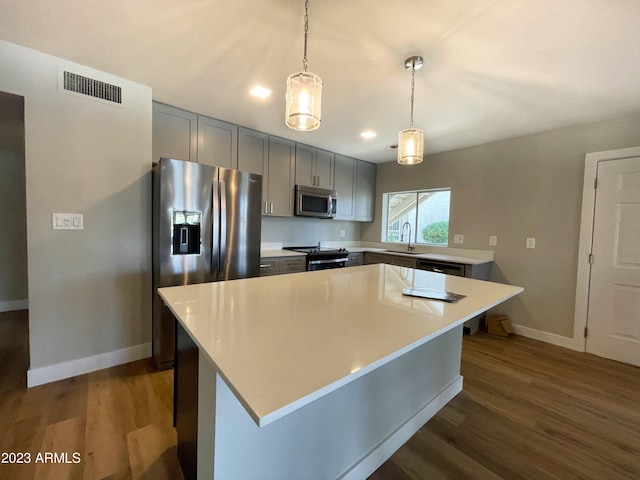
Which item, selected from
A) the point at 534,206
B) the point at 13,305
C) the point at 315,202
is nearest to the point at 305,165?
the point at 315,202

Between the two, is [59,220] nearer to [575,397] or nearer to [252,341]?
[252,341]

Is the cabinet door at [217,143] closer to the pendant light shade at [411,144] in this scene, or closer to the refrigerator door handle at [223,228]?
the refrigerator door handle at [223,228]

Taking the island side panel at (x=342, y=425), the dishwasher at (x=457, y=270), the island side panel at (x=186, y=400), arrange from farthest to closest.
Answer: the dishwasher at (x=457, y=270)
the island side panel at (x=186, y=400)
the island side panel at (x=342, y=425)

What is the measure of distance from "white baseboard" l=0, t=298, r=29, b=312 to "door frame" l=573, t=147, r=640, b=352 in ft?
22.1

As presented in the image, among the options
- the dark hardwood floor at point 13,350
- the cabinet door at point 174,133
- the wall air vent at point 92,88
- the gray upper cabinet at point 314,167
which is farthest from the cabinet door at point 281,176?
the dark hardwood floor at point 13,350

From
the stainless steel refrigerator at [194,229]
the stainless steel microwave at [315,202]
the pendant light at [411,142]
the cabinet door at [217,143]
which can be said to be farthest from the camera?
the stainless steel microwave at [315,202]

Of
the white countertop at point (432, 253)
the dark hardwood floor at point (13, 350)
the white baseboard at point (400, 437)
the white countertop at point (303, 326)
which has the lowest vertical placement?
the dark hardwood floor at point (13, 350)

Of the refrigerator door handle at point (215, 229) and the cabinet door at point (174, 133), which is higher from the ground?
the cabinet door at point (174, 133)

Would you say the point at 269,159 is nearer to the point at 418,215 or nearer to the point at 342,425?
the point at 418,215

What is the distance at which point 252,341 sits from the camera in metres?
0.82

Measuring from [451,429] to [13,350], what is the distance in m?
3.75

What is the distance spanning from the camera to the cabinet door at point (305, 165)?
372 centimetres

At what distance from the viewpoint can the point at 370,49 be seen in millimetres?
1696

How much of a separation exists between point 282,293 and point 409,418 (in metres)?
1.10
